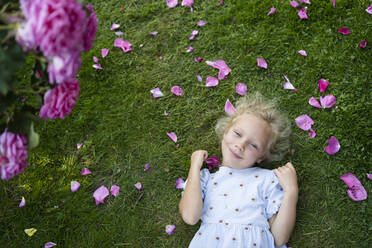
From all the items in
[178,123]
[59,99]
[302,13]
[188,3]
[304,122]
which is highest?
[59,99]

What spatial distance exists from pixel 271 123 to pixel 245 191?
20.5 inches

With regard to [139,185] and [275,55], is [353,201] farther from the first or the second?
[139,185]

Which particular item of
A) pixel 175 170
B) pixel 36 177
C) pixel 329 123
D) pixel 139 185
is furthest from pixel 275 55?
pixel 36 177

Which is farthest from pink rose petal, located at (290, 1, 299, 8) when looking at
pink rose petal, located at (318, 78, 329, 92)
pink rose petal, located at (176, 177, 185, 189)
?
pink rose petal, located at (176, 177, 185, 189)

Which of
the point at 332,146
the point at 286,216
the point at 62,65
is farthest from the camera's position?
the point at 332,146

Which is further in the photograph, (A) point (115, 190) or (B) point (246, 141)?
(A) point (115, 190)

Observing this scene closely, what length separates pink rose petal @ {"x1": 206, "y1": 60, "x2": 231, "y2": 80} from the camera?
2.93 m

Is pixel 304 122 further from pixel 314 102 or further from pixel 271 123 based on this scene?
pixel 271 123

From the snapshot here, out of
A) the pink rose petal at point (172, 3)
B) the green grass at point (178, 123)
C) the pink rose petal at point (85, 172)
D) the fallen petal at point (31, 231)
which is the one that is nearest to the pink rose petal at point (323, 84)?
the green grass at point (178, 123)

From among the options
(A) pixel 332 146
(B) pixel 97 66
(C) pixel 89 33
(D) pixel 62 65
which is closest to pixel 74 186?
(B) pixel 97 66

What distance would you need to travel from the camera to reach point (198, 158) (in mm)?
2512

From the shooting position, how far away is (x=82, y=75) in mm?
3006

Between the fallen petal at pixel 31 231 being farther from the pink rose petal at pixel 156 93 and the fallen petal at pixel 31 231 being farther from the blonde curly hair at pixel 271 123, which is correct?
the blonde curly hair at pixel 271 123

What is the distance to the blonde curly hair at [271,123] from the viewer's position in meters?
Result: 2.47
